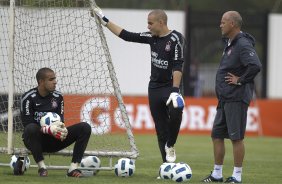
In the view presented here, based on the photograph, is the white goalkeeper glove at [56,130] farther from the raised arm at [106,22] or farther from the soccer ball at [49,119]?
the raised arm at [106,22]

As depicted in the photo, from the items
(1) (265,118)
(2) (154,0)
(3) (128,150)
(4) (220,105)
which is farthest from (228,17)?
(2) (154,0)

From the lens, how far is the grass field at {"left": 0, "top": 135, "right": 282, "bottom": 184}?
1141 cm

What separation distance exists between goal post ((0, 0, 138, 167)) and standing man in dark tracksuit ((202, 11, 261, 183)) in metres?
1.66

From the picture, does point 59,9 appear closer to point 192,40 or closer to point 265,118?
point 265,118

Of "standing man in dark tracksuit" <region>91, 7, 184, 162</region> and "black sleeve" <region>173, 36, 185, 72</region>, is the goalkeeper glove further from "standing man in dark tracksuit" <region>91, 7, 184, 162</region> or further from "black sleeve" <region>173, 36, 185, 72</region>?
"black sleeve" <region>173, 36, 185, 72</region>

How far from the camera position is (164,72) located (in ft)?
39.2

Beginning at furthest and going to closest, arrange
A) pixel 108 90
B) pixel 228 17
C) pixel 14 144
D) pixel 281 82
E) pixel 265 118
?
pixel 281 82
pixel 265 118
pixel 108 90
pixel 14 144
pixel 228 17

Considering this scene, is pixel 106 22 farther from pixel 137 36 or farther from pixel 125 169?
pixel 125 169

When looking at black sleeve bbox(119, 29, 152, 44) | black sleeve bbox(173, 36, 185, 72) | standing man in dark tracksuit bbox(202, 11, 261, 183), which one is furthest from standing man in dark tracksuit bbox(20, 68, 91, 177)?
standing man in dark tracksuit bbox(202, 11, 261, 183)

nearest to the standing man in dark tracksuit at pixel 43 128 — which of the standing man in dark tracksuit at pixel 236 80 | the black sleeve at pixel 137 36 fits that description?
the black sleeve at pixel 137 36

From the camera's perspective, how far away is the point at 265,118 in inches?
934

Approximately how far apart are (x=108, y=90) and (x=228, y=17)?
104 inches

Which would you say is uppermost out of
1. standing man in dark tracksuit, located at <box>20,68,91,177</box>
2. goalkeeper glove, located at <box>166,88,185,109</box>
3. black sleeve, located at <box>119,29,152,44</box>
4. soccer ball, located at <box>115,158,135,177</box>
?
black sleeve, located at <box>119,29,152,44</box>

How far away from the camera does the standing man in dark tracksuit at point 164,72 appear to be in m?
11.8
